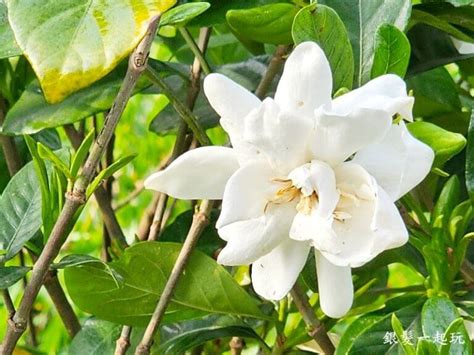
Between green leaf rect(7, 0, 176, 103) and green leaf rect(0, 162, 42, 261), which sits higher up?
green leaf rect(7, 0, 176, 103)

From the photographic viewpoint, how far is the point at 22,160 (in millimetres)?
1238

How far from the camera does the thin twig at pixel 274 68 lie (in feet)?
3.36

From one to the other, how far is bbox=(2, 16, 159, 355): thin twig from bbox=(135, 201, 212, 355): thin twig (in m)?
0.13

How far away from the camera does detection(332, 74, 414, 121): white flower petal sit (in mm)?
707

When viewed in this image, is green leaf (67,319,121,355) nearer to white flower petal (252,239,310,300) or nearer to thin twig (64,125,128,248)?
thin twig (64,125,128,248)

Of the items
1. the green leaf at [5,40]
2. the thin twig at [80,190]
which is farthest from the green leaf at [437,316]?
the green leaf at [5,40]

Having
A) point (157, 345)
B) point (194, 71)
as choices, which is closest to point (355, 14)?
point (194, 71)

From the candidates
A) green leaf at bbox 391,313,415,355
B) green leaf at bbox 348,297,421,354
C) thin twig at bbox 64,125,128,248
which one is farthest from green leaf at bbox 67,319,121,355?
green leaf at bbox 391,313,415,355

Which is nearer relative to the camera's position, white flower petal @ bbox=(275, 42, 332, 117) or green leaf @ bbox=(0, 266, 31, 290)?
white flower petal @ bbox=(275, 42, 332, 117)

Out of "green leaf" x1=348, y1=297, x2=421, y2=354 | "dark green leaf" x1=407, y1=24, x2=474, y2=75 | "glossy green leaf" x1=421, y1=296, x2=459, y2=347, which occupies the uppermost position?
"dark green leaf" x1=407, y1=24, x2=474, y2=75

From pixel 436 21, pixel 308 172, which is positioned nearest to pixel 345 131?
pixel 308 172

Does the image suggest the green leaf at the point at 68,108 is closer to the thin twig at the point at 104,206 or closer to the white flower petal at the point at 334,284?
the thin twig at the point at 104,206

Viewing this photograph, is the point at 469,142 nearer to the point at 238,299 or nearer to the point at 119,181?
the point at 238,299

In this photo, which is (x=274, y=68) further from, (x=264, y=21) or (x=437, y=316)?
(x=437, y=316)
